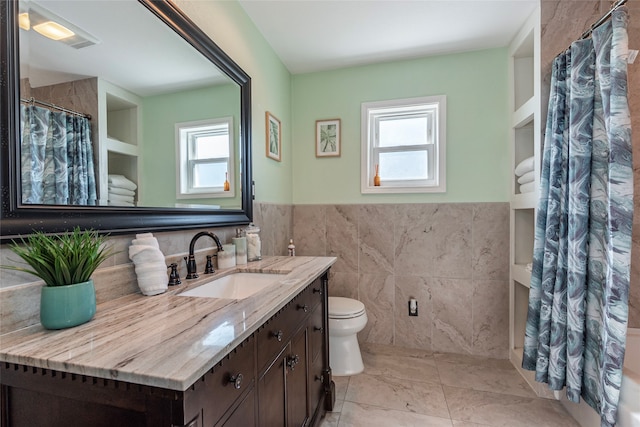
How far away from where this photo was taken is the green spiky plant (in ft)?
2.38

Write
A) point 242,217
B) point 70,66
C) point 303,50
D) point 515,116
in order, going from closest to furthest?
1. point 70,66
2. point 242,217
3. point 515,116
4. point 303,50

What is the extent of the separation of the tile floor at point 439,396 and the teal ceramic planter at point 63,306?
138cm

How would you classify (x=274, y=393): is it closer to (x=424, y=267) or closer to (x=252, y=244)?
(x=252, y=244)

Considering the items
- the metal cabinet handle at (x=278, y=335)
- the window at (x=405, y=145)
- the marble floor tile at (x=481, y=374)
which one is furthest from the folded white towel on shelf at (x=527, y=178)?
the metal cabinet handle at (x=278, y=335)

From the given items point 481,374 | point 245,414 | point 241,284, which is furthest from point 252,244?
point 481,374

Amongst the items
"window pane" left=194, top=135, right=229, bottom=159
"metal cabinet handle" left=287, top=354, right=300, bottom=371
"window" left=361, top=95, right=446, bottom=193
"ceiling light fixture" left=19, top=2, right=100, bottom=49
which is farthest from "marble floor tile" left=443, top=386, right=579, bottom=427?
"ceiling light fixture" left=19, top=2, right=100, bottom=49

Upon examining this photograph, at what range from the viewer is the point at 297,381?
1.24 meters

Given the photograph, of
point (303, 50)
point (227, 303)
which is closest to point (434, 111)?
point (303, 50)

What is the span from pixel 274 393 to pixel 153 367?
0.58 m

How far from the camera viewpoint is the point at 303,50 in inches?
91.3

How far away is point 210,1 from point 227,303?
1591 mm

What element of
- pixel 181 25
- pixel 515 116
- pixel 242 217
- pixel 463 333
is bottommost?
pixel 463 333

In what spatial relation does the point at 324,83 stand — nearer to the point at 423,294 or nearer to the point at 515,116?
the point at 515,116

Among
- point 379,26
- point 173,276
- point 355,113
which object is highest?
point 379,26
